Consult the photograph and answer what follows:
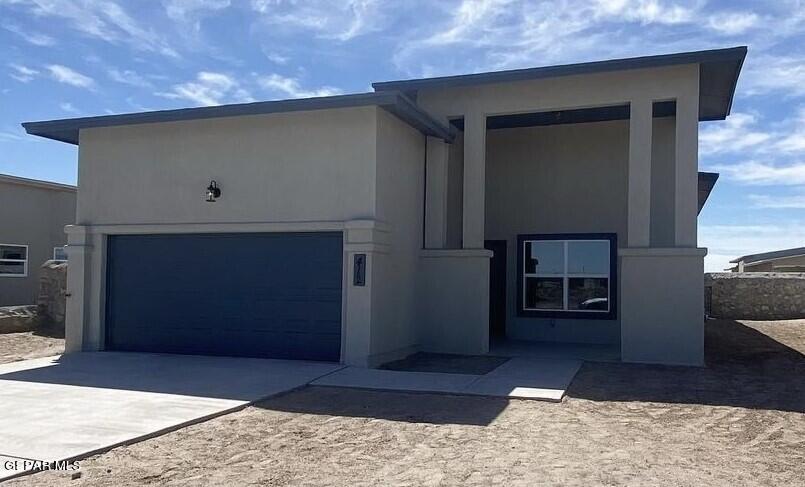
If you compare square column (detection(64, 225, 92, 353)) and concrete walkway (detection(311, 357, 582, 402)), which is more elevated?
square column (detection(64, 225, 92, 353))

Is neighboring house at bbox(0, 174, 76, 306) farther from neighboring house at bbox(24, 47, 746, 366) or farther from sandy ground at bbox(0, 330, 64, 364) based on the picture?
neighboring house at bbox(24, 47, 746, 366)

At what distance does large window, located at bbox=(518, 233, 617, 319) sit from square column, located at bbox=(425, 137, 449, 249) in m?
2.92

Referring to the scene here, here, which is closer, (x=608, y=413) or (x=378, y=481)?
(x=378, y=481)

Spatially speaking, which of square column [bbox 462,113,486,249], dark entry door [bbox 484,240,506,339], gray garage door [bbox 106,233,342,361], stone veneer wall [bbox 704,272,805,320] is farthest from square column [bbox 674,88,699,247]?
stone veneer wall [bbox 704,272,805,320]

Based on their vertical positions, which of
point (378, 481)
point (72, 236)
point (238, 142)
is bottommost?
point (378, 481)

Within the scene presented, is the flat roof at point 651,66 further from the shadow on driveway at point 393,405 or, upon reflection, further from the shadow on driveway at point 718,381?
the shadow on driveway at point 393,405

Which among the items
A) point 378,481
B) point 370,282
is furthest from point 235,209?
point 378,481

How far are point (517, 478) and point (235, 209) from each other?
7961 millimetres

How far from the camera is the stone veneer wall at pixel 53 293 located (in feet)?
55.2

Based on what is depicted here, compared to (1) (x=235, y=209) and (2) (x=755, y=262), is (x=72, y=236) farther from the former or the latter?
(2) (x=755, y=262)

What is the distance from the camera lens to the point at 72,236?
13242 mm

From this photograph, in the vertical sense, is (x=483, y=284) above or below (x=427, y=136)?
below

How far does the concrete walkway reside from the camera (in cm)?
913

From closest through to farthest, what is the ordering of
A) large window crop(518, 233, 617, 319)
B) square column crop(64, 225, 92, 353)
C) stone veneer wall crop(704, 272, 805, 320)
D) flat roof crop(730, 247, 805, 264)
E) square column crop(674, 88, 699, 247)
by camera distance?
1. square column crop(674, 88, 699, 247)
2. square column crop(64, 225, 92, 353)
3. large window crop(518, 233, 617, 319)
4. stone veneer wall crop(704, 272, 805, 320)
5. flat roof crop(730, 247, 805, 264)
